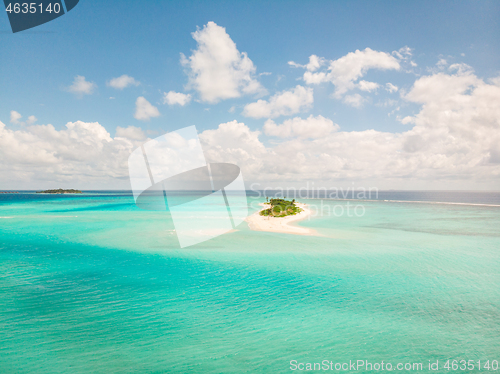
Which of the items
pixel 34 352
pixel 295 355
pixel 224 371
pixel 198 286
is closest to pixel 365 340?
pixel 295 355

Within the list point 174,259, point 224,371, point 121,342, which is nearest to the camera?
point 224,371

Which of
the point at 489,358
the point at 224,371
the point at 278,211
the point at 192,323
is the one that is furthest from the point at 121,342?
the point at 278,211

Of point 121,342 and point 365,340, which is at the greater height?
point 121,342

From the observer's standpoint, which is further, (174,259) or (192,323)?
(174,259)

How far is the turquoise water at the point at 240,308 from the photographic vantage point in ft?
29.9

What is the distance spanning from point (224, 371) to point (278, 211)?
4445cm

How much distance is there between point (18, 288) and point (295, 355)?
16286mm

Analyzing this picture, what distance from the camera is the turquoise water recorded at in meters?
9.12

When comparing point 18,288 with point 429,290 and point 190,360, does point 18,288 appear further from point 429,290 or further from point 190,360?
point 429,290

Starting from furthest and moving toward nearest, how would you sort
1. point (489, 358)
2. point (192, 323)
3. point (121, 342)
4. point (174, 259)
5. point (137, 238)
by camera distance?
point (137, 238) → point (174, 259) → point (192, 323) → point (121, 342) → point (489, 358)

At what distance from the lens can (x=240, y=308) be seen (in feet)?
41.2

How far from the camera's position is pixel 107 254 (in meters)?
22.7

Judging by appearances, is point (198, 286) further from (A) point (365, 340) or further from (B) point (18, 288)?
(B) point (18, 288)

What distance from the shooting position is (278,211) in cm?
5231
